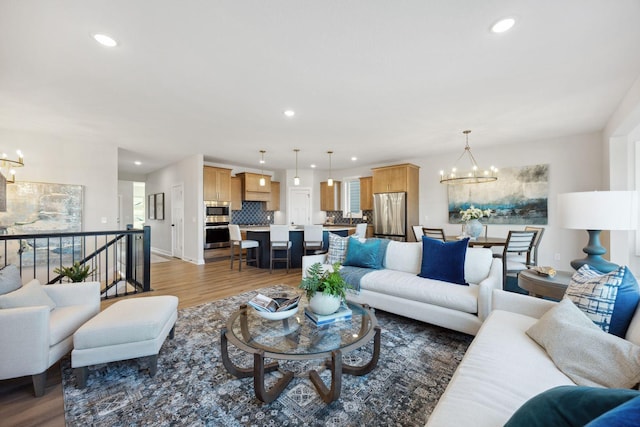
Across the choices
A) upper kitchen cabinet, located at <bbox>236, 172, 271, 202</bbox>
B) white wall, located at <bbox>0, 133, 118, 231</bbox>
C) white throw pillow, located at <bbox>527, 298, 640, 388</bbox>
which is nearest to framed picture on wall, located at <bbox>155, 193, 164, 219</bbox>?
upper kitchen cabinet, located at <bbox>236, 172, 271, 202</bbox>

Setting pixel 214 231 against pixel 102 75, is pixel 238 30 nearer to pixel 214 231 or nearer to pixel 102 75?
pixel 102 75

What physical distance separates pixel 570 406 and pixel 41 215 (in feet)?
22.5

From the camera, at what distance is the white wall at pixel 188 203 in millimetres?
6441

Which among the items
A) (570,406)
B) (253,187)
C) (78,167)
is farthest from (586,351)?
(253,187)

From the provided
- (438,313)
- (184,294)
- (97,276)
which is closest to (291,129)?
(184,294)

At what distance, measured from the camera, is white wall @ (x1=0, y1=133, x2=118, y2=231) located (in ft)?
15.1

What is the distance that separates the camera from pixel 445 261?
2.94 metres

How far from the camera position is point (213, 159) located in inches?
278

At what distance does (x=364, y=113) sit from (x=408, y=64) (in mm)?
1291

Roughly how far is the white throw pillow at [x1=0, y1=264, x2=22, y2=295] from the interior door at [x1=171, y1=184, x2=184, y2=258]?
16.7 ft

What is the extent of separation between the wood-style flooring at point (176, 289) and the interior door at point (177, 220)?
0.64 meters

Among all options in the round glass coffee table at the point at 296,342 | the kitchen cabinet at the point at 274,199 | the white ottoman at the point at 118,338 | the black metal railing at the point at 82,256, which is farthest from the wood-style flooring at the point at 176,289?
the kitchen cabinet at the point at 274,199

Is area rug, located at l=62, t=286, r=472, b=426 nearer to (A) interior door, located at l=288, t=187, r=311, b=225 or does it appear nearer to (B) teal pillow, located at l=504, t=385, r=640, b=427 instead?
(B) teal pillow, located at l=504, t=385, r=640, b=427

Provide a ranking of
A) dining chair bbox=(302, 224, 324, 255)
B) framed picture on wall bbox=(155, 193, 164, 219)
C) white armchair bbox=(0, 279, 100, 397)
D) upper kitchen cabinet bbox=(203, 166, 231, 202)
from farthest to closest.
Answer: framed picture on wall bbox=(155, 193, 164, 219) < upper kitchen cabinet bbox=(203, 166, 231, 202) < dining chair bbox=(302, 224, 324, 255) < white armchair bbox=(0, 279, 100, 397)
